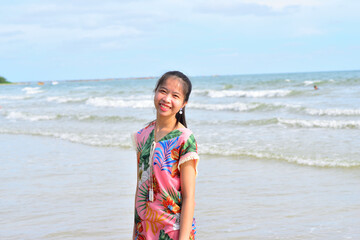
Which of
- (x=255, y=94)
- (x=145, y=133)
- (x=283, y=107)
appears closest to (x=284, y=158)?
(x=145, y=133)

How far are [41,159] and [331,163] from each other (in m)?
5.62

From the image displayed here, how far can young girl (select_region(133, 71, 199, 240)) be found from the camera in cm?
215

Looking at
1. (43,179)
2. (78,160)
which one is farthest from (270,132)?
(43,179)

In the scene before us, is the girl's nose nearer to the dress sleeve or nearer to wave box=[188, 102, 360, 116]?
the dress sleeve

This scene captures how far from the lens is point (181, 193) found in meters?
2.17

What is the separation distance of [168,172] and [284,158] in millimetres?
6204

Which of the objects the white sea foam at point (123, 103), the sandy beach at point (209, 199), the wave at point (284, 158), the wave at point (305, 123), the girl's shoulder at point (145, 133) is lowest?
the sandy beach at point (209, 199)

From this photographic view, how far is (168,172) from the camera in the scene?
216cm

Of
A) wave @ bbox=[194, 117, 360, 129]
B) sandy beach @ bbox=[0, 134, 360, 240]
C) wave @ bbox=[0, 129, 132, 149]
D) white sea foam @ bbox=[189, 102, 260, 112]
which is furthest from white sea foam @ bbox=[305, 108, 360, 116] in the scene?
sandy beach @ bbox=[0, 134, 360, 240]

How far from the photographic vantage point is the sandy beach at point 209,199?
15.6ft

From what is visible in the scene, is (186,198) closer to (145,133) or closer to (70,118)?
(145,133)

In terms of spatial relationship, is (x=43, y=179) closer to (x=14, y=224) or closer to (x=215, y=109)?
(x=14, y=224)

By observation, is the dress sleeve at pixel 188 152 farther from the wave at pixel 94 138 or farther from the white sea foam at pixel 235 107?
the white sea foam at pixel 235 107

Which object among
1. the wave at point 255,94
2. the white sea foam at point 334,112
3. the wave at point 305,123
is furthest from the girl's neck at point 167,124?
the wave at point 255,94
